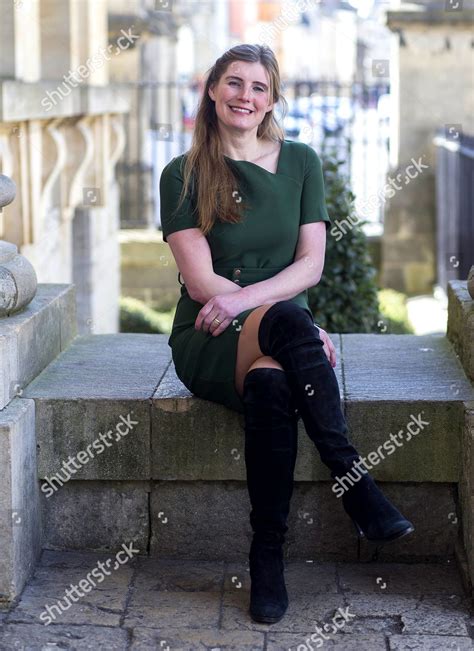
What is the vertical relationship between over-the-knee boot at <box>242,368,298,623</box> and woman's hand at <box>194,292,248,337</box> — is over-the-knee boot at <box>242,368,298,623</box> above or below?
below

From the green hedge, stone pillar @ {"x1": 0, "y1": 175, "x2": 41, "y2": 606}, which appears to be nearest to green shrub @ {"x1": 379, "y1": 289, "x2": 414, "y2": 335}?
the green hedge

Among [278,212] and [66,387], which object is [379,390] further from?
[66,387]

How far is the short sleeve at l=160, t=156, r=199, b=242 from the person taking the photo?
12.3 ft

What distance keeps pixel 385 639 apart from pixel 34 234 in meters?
3.75

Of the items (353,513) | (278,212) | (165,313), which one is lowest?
(165,313)

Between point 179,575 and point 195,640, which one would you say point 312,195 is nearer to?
point 179,575

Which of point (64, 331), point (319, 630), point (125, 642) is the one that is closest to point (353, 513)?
point (319, 630)

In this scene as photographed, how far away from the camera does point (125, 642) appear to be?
3281 mm

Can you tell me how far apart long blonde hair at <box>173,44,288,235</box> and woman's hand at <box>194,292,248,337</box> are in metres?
0.25

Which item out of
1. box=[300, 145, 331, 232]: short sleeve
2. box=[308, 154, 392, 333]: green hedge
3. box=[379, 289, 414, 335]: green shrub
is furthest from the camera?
box=[379, 289, 414, 335]: green shrub

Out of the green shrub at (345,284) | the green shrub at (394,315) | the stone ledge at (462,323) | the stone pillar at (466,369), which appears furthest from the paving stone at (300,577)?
the green shrub at (394,315)

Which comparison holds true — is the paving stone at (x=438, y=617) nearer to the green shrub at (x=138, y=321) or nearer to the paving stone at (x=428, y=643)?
the paving stone at (x=428, y=643)

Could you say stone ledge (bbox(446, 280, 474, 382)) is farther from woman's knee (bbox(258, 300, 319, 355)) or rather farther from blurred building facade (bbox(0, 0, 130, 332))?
blurred building facade (bbox(0, 0, 130, 332))

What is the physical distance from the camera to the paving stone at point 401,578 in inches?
142
